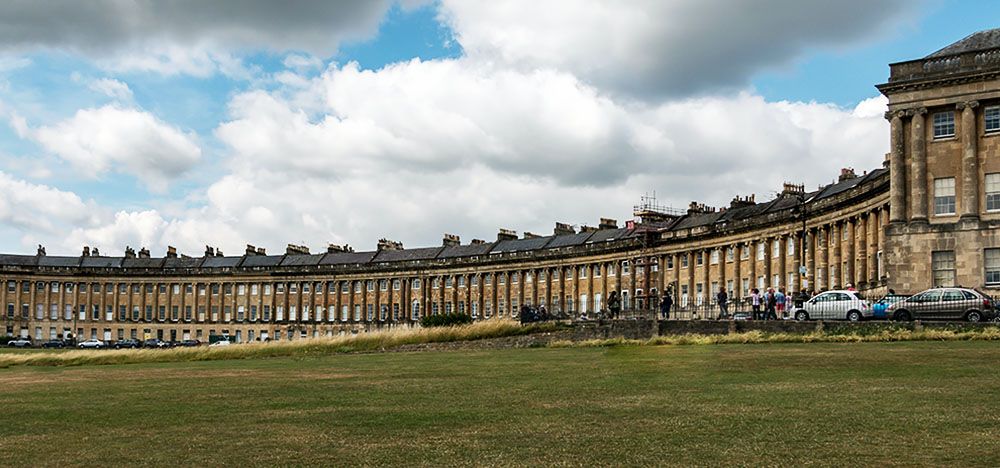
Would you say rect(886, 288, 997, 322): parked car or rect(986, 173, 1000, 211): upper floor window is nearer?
rect(886, 288, 997, 322): parked car

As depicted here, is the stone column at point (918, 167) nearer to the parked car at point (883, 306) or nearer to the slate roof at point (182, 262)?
the parked car at point (883, 306)

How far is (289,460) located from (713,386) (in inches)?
334

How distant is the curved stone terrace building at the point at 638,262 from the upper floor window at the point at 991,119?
6 cm

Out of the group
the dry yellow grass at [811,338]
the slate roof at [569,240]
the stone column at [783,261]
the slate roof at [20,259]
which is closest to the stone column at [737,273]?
the stone column at [783,261]

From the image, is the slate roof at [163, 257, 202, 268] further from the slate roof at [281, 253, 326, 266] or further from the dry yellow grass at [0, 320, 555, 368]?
the dry yellow grass at [0, 320, 555, 368]

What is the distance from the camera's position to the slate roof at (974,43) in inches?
1723

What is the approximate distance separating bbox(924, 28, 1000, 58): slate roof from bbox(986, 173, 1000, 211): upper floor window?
5.40m

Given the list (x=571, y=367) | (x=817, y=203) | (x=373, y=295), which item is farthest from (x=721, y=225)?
(x=571, y=367)

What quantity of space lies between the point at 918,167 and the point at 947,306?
30.1ft

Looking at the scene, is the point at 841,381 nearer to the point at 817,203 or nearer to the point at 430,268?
the point at 817,203

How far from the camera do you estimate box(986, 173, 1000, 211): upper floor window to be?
41719 millimetres

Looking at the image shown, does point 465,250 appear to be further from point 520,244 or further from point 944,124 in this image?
point 944,124

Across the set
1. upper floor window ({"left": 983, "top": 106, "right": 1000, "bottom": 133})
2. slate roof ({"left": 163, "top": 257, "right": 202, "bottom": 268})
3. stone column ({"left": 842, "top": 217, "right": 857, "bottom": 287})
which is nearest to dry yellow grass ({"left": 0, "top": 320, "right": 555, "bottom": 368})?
upper floor window ({"left": 983, "top": 106, "right": 1000, "bottom": 133})

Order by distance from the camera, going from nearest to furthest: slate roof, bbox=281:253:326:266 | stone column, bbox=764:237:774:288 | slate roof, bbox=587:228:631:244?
1. stone column, bbox=764:237:774:288
2. slate roof, bbox=587:228:631:244
3. slate roof, bbox=281:253:326:266
